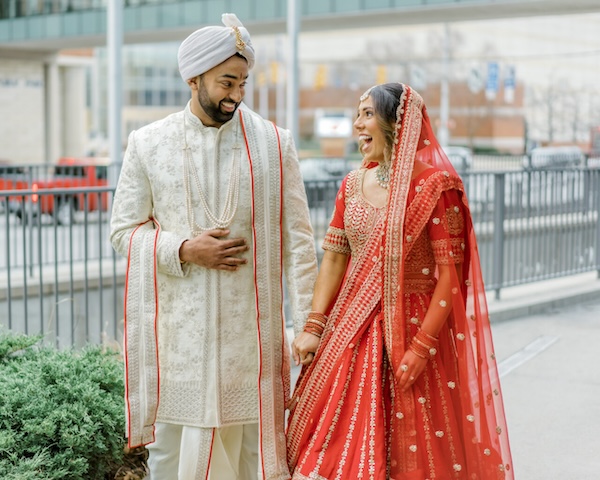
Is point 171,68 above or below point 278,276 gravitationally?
above

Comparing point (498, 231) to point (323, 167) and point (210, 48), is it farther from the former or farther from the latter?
point (323, 167)

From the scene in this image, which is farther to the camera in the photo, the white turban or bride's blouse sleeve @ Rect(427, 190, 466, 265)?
bride's blouse sleeve @ Rect(427, 190, 466, 265)

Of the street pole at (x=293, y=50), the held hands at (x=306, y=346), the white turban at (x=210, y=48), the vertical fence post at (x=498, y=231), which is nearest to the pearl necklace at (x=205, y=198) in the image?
the white turban at (x=210, y=48)

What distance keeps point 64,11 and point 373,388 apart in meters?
34.4

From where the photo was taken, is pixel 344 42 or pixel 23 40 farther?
pixel 344 42

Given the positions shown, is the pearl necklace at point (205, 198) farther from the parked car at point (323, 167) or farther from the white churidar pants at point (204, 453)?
the parked car at point (323, 167)

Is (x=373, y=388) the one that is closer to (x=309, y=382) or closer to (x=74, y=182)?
(x=309, y=382)

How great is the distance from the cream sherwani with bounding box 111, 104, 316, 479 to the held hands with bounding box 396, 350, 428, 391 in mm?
497

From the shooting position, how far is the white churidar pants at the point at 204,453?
3.51 m

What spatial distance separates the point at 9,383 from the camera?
429 cm

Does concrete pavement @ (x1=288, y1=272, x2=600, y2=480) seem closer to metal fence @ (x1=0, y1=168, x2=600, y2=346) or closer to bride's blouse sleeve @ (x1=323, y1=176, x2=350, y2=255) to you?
metal fence @ (x1=0, y1=168, x2=600, y2=346)

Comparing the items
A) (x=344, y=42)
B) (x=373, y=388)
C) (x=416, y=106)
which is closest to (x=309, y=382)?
(x=373, y=388)

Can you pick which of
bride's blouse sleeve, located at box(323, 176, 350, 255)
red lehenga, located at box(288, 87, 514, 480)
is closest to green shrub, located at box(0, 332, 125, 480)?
red lehenga, located at box(288, 87, 514, 480)

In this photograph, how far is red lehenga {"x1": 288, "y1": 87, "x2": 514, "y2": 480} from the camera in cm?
344
